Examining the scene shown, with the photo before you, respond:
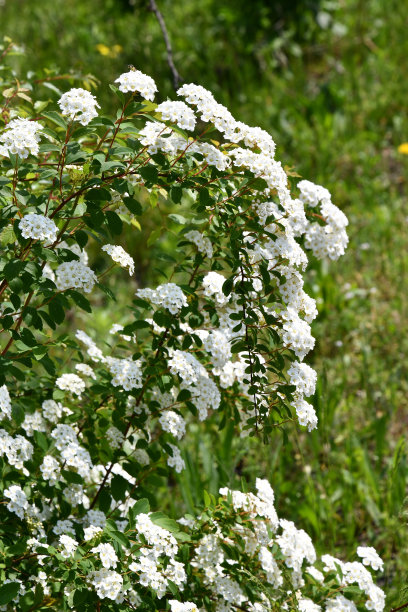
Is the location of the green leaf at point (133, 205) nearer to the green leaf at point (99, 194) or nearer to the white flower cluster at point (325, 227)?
the green leaf at point (99, 194)

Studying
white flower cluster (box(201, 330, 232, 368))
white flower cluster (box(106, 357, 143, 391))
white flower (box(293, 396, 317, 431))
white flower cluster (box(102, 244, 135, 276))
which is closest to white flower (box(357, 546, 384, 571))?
white flower (box(293, 396, 317, 431))

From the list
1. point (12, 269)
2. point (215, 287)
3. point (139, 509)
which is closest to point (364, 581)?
point (139, 509)

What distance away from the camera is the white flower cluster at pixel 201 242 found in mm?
1920

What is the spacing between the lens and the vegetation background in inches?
111

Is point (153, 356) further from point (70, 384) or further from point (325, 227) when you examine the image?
point (325, 227)

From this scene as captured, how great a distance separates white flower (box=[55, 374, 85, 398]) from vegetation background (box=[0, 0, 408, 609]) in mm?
538

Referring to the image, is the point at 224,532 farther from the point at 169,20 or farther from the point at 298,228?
the point at 169,20

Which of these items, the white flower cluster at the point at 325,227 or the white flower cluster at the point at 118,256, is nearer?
the white flower cluster at the point at 118,256

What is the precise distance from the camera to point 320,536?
2547mm

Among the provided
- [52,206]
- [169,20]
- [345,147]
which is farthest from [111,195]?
[169,20]

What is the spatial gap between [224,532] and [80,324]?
8.30 ft

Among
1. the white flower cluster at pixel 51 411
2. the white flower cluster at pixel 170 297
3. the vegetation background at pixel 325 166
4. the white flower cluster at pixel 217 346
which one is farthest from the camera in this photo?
the vegetation background at pixel 325 166

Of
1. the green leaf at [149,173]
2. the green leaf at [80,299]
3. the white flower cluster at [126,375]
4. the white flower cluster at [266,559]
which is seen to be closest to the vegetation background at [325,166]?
the white flower cluster at [266,559]

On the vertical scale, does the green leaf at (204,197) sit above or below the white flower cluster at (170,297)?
above
